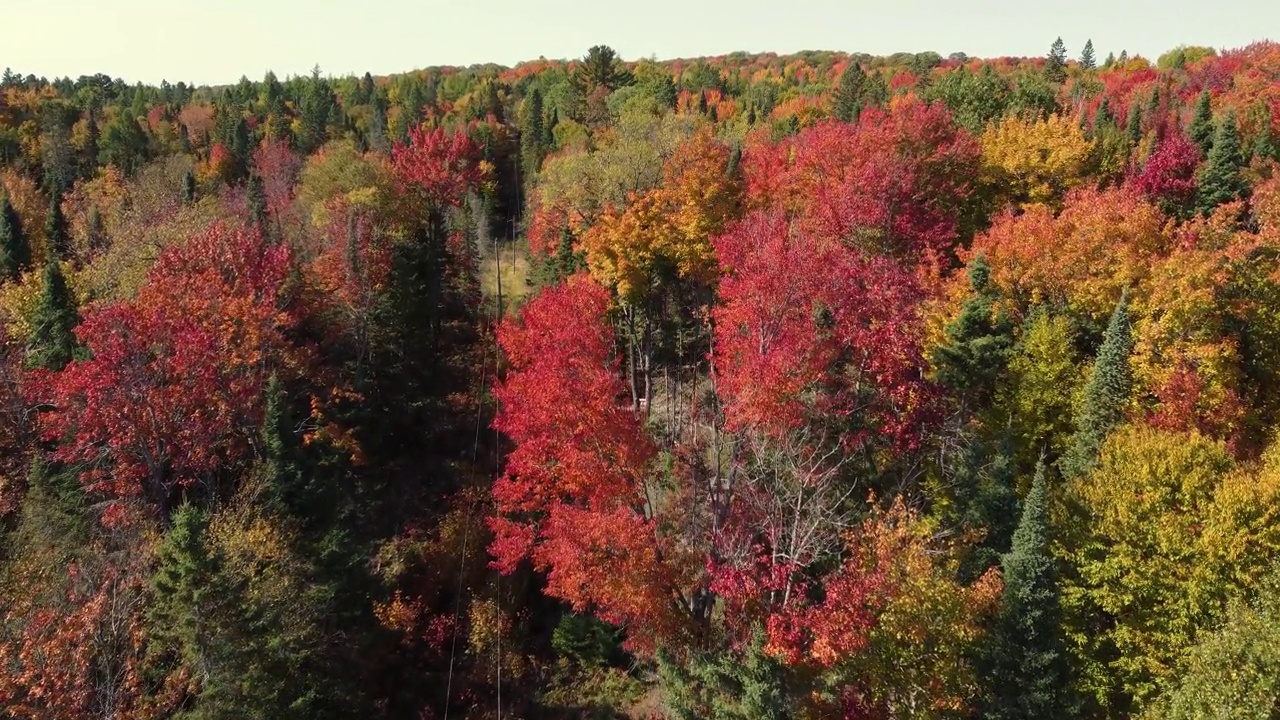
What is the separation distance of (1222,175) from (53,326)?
54948 mm

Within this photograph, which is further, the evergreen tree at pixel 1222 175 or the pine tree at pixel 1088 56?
the pine tree at pixel 1088 56

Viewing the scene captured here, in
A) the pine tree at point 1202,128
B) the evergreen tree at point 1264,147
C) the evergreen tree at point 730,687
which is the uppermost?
the pine tree at point 1202,128

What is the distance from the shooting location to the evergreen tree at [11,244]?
45.5m

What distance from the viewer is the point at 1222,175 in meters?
→ 33.6

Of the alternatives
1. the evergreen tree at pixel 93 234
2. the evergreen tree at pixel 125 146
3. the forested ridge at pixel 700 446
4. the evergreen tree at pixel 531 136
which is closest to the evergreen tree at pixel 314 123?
the evergreen tree at pixel 125 146

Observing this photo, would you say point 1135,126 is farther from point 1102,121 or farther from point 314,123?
point 314,123

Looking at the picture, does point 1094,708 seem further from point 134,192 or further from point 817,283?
point 134,192

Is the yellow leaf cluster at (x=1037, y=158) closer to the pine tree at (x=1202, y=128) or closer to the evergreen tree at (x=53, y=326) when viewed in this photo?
the pine tree at (x=1202, y=128)

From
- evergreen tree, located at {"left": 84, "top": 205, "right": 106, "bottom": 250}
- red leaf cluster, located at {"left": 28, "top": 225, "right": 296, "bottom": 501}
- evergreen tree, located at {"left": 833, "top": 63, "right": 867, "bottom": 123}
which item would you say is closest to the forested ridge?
red leaf cluster, located at {"left": 28, "top": 225, "right": 296, "bottom": 501}

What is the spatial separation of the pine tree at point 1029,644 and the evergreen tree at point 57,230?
56.9m

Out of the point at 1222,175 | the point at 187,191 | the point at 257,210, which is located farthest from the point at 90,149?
the point at 1222,175

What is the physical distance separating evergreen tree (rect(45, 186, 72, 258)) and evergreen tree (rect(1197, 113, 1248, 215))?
65563mm

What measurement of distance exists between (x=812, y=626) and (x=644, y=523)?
21.2 ft

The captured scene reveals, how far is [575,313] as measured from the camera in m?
26.6
